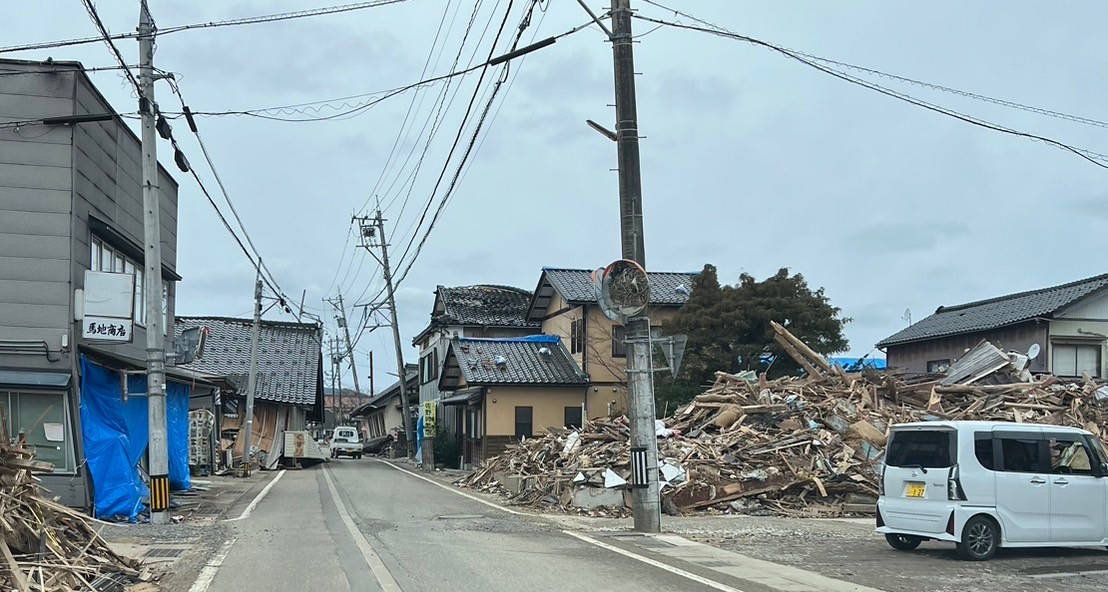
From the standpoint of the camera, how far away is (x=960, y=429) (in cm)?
1195

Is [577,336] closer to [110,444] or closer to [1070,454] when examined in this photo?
[110,444]

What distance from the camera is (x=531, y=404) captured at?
35.1m

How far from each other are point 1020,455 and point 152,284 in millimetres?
14333

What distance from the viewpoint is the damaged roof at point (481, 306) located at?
46.9 meters

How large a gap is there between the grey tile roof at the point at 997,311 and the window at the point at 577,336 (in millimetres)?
13199

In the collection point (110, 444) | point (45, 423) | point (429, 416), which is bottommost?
point (429, 416)

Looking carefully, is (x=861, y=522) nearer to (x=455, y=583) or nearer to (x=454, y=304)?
(x=455, y=583)

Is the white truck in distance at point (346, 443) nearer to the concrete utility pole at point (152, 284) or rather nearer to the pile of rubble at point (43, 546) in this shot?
the concrete utility pole at point (152, 284)

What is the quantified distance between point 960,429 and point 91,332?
47.3 feet

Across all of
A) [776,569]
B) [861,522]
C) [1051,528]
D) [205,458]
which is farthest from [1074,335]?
[205,458]

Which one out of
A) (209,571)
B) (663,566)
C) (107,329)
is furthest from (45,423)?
(663,566)

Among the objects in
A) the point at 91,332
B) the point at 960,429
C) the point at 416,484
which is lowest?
the point at 416,484

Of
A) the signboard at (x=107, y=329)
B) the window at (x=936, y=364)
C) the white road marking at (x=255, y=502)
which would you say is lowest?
the white road marking at (x=255, y=502)

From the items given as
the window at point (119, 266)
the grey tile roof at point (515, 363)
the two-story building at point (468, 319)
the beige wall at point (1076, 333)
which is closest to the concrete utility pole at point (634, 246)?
the window at point (119, 266)
